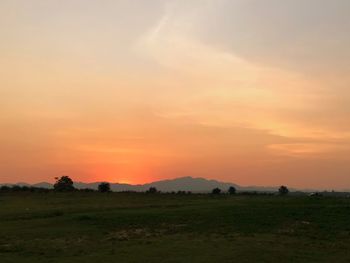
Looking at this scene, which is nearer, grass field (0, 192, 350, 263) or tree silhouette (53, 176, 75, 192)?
grass field (0, 192, 350, 263)

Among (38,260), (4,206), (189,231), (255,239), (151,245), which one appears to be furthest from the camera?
(4,206)

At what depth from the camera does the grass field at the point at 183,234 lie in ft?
85.9

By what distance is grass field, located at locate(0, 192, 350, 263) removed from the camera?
2617cm

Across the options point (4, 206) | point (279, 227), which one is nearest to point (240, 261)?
point (279, 227)

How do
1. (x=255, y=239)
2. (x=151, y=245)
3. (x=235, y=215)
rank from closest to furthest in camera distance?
(x=151, y=245) → (x=255, y=239) → (x=235, y=215)

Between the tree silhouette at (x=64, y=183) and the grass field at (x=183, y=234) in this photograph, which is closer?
the grass field at (x=183, y=234)

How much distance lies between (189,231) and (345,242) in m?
10.2

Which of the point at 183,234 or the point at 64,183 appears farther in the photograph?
the point at 64,183

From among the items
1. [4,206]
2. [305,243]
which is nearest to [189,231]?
[305,243]

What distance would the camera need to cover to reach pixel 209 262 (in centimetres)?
2417

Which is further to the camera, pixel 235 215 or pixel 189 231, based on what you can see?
pixel 235 215

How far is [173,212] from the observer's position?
43.6 m

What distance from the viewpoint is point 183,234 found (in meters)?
33.3

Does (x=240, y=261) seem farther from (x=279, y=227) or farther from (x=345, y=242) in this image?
(x=279, y=227)
